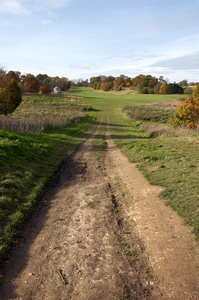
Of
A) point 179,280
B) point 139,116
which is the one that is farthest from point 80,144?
point 139,116

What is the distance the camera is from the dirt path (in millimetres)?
3570

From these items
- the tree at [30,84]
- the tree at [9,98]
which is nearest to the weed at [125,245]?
the tree at [9,98]

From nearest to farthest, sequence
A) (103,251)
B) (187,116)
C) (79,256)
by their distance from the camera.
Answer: (79,256)
(103,251)
(187,116)

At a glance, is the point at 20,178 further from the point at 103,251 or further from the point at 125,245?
the point at 125,245

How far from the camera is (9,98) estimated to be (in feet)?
84.0

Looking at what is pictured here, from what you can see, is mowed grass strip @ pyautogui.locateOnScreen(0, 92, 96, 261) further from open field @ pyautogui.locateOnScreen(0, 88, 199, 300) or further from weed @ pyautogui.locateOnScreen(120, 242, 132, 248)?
weed @ pyautogui.locateOnScreen(120, 242, 132, 248)

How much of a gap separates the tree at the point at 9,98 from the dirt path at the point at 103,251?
19788 millimetres

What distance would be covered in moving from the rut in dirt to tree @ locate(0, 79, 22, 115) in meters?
20.0

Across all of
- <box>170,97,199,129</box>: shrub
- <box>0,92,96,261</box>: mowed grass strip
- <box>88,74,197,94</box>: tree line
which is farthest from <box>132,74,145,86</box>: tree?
<box>0,92,96,261</box>: mowed grass strip

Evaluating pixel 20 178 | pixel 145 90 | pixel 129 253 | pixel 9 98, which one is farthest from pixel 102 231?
pixel 145 90

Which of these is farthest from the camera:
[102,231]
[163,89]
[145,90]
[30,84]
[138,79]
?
[138,79]

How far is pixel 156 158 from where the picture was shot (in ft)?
35.3

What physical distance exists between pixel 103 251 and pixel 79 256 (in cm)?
50

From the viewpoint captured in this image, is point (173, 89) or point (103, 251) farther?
point (173, 89)
